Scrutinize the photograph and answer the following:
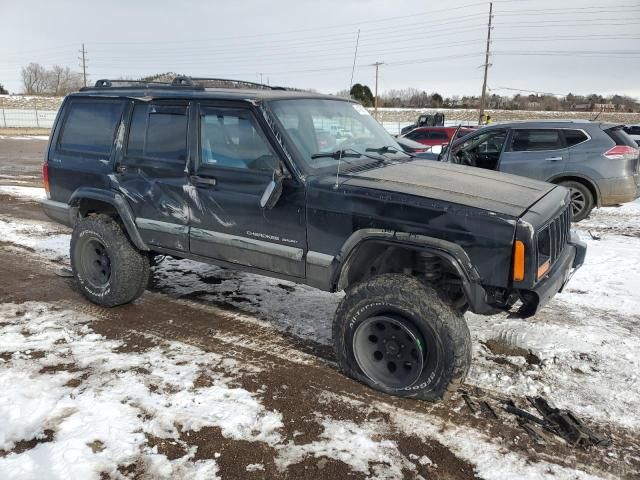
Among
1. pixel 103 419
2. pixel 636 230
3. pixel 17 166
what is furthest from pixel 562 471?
pixel 17 166

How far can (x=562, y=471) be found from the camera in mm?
2668

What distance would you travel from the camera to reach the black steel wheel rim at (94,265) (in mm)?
4820

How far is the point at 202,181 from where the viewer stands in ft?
12.8

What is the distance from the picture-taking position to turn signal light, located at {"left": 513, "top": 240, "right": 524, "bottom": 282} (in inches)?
111

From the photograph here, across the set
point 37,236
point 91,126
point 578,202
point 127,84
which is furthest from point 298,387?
point 578,202

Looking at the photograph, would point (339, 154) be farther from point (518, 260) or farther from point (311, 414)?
point (311, 414)

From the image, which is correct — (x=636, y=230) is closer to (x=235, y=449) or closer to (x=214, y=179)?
(x=214, y=179)

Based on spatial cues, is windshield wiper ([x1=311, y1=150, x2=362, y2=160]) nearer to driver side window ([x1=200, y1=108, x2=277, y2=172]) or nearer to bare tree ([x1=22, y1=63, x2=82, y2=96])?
driver side window ([x1=200, y1=108, x2=277, y2=172])

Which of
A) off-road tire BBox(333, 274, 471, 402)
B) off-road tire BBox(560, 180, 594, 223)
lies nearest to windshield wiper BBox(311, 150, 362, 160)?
off-road tire BBox(333, 274, 471, 402)

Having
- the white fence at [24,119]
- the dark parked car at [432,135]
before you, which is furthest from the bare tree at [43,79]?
the dark parked car at [432,135]

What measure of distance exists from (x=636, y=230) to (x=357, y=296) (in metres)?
6.76

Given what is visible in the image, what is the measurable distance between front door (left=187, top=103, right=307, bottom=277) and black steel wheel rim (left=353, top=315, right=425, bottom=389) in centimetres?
64

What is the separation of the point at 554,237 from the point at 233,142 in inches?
93.6

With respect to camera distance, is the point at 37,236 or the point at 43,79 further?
the point at 43,79
